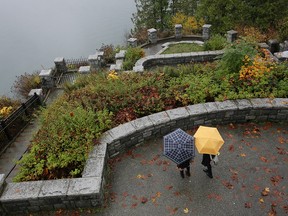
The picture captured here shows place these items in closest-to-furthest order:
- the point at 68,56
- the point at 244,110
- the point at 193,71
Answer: the point at 244,110 → the point at 193,71 → the point at 68,56

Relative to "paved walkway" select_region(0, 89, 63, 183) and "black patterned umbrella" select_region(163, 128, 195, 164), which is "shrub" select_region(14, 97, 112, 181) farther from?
"black patterned umbrella" select_region(163, 128, 195, 164)

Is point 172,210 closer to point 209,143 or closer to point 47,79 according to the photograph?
point 209,143

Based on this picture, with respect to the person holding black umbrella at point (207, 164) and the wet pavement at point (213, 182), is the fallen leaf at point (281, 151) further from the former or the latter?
the person holding black umbrella at point (207, 164)

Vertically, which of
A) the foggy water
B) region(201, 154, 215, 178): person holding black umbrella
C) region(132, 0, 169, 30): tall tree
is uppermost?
region(201, 154, 215, 178): person holding black umbrella

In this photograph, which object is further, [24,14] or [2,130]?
[24,14]

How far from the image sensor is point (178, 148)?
5.64m

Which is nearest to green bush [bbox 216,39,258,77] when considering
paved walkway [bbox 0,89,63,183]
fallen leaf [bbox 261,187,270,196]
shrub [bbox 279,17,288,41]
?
fallen leaf [bbox 261,187,270,196]

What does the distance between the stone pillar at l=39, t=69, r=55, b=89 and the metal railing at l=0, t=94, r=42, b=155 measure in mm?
2346

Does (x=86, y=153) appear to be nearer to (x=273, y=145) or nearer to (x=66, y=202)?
(x=66, y=202)

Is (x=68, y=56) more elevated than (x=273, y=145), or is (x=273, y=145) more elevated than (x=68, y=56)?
(x=273, y=145)

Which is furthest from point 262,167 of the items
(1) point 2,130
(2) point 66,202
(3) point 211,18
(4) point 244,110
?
(3) point 211,18

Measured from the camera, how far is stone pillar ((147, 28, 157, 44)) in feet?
63.7

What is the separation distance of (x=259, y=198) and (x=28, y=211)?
201 inches

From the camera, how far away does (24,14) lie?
63.4 m
